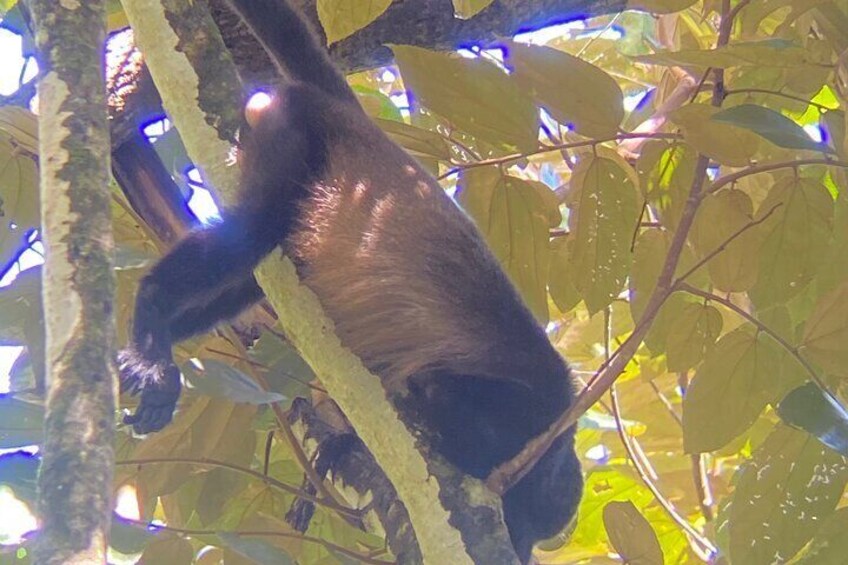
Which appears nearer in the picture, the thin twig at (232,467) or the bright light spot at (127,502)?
the thin twig at (232,467)

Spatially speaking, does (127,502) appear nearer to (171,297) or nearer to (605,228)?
(171,297)

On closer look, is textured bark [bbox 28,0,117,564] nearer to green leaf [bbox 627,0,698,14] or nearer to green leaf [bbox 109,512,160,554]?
green leaf [bbox 627,0,698,14]

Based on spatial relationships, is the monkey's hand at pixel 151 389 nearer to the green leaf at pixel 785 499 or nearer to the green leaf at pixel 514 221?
the green leaf at pixel 514 221

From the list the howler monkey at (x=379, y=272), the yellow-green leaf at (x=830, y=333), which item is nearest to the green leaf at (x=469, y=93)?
the yellow-green leaf at (x=830, y=333)

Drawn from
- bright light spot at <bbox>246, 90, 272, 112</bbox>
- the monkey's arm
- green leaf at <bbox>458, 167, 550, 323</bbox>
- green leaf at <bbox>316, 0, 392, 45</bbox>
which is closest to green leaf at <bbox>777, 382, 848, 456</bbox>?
green leaf at <bbox>458, 167, 550, 323</bbox>

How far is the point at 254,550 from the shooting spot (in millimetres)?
1855

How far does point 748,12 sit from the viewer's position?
2082mm

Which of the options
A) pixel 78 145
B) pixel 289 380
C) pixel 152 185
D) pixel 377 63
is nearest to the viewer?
pixel 78 145

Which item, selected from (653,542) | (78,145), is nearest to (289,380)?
(653,542)

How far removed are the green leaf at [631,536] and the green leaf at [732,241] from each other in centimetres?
47

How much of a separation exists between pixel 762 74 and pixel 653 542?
3.01ft

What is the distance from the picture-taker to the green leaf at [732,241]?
2049 mm

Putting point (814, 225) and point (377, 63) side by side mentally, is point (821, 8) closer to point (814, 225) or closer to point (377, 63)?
point (814, 225)

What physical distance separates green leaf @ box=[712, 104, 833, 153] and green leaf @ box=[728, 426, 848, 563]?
1.83 ft
